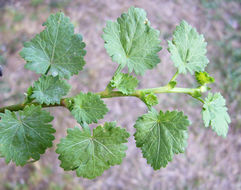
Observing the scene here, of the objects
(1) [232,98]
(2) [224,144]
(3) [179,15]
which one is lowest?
(2) [224,144]

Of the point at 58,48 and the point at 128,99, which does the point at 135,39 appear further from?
the point at 128,99

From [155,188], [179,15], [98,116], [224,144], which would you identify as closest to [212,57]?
[179,15]

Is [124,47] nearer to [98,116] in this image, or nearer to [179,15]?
[98,116]

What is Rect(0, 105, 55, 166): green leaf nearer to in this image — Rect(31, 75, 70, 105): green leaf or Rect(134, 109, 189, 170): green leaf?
Rect(31, 75, 70, 105): green leaf

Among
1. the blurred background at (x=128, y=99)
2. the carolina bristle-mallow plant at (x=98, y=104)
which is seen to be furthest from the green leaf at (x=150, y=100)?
the blurred background at (x=128, y=99)

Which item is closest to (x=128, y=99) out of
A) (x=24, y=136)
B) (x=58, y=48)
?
(x=58, y=48)

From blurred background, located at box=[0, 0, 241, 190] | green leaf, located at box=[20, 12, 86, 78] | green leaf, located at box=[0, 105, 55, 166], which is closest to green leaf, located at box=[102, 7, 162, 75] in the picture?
green leaf, located at box=[20, 12, 86, 78]
